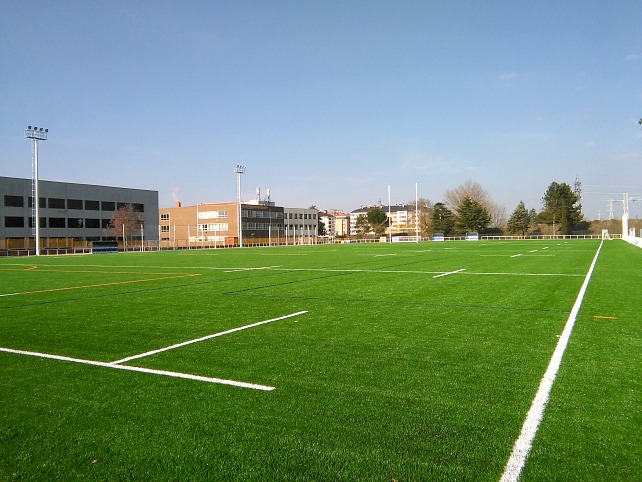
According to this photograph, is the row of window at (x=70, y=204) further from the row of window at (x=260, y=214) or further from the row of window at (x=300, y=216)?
the row of window at (x=300, y=216)

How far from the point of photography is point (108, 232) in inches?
2822

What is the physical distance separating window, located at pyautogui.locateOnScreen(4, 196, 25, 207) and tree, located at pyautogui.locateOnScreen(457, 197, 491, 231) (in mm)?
79808

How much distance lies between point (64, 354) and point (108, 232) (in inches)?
2815

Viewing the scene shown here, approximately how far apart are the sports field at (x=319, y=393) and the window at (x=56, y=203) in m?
64.4

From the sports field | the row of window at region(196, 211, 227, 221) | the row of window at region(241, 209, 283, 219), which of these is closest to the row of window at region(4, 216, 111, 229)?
the row of window at region(196, 211, 227, 221)

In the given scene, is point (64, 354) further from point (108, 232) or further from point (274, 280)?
point (108, 232)

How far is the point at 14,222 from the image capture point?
2461 inches

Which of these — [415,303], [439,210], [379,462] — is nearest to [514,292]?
[415,303]

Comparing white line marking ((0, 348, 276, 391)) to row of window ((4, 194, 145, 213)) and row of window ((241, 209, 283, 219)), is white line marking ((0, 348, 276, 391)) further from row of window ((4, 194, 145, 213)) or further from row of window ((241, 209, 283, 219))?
row of window ((241, 209, 283, 219))

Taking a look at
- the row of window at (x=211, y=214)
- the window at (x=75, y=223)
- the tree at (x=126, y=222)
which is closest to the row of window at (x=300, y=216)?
the row of window at (x=211, y=214)

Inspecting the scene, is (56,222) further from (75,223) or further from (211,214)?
(211,214)

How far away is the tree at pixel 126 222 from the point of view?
69438 mm

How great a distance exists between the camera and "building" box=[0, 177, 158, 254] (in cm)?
6116

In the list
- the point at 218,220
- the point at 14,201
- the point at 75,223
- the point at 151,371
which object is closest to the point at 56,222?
the point at 75,223
